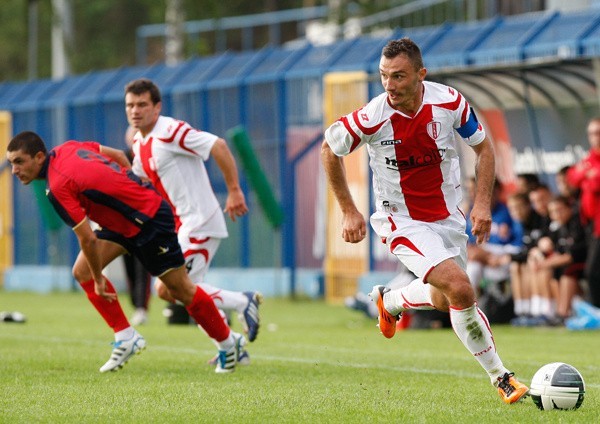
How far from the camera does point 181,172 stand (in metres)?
11.1

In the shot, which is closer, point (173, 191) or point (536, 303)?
point (173, 191)

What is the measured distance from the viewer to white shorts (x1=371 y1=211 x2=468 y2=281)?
8.19 m

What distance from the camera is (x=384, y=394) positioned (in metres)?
8.57

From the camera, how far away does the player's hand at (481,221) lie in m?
8.09

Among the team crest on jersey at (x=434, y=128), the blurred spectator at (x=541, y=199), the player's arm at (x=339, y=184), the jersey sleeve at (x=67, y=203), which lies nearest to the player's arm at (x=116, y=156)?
the jersey sleeve at (x=67, y=203)

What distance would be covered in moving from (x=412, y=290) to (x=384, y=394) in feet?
2.28

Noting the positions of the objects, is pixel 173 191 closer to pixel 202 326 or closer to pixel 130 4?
pixel 202 326

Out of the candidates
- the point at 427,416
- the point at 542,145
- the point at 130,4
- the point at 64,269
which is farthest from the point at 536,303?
the point at 130,4

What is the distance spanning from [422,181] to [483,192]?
41cm

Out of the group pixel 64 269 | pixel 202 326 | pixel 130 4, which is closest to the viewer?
pixel 202 326

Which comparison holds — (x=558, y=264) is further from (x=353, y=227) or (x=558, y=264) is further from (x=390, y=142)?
(x=353, y=227)

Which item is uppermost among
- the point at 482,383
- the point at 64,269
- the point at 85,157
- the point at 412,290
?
the point at 85,157

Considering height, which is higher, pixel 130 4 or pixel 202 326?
pixel 130 4

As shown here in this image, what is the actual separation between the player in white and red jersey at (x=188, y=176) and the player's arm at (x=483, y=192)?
2.64m
